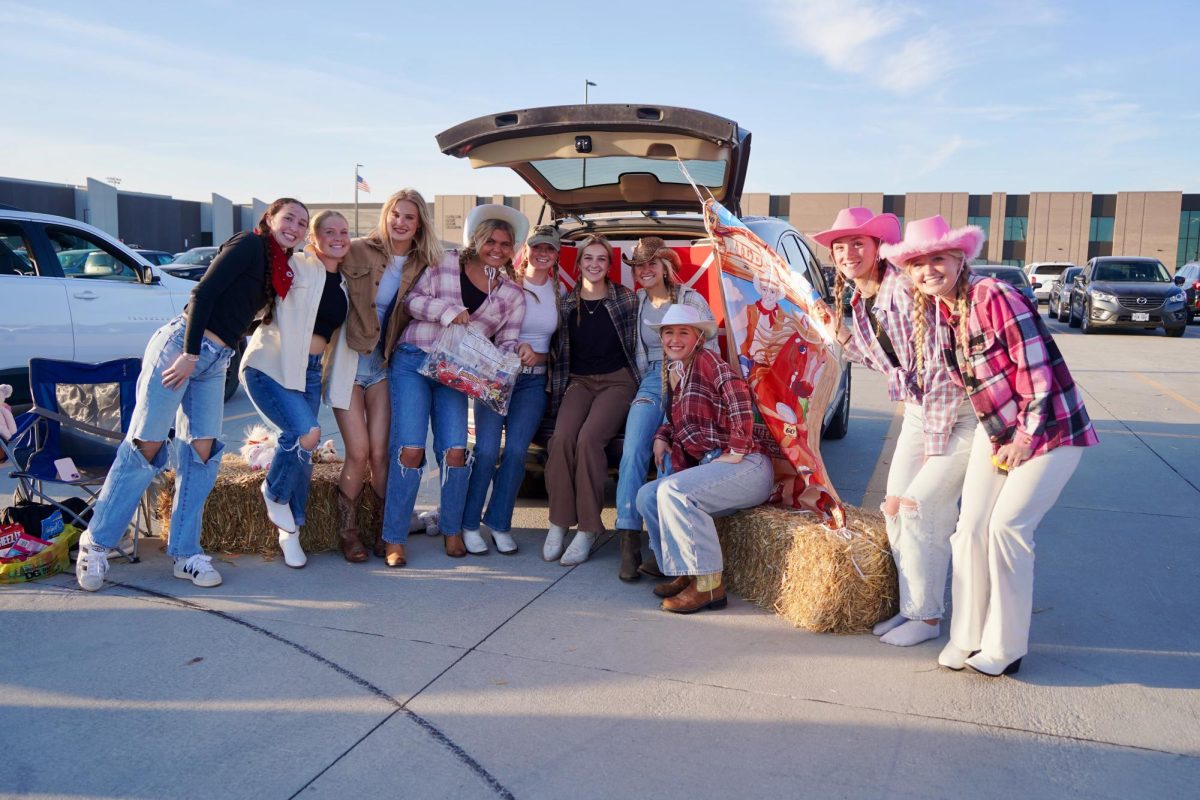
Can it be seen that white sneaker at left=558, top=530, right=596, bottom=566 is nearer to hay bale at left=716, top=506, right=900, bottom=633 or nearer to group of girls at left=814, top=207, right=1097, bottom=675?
hay bale at left=716, top=506, right=900, bottom=633

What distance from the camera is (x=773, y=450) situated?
4.62m

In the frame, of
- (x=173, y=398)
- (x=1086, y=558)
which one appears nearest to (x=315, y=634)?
(x=173, y=398)

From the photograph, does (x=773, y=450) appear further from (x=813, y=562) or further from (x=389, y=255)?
(x=389, y=255)

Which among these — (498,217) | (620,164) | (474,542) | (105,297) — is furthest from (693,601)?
(105,297)

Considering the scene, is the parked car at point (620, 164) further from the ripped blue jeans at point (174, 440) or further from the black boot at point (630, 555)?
the ripped blue jeans at point (174, 440)

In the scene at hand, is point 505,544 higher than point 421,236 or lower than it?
lower

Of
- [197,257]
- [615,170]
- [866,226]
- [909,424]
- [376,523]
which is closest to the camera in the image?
[866,226]

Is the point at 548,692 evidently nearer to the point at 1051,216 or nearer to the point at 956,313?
the point at 956,313

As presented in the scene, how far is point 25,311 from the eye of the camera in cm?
762

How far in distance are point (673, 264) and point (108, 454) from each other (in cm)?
331

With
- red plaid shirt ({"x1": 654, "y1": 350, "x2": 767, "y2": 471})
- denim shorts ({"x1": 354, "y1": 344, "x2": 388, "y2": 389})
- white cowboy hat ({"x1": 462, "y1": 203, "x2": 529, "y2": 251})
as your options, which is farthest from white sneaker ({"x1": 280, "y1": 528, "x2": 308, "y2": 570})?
red plaid shirt ({"x1": 654, "y1": 350, "x2": 767, "y2": 471})

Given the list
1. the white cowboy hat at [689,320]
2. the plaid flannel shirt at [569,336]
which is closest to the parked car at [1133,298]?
the plaid flannel shirt at [569,336]

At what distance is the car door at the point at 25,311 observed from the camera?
24.6 ft

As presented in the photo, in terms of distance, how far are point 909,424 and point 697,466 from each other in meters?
1.02
